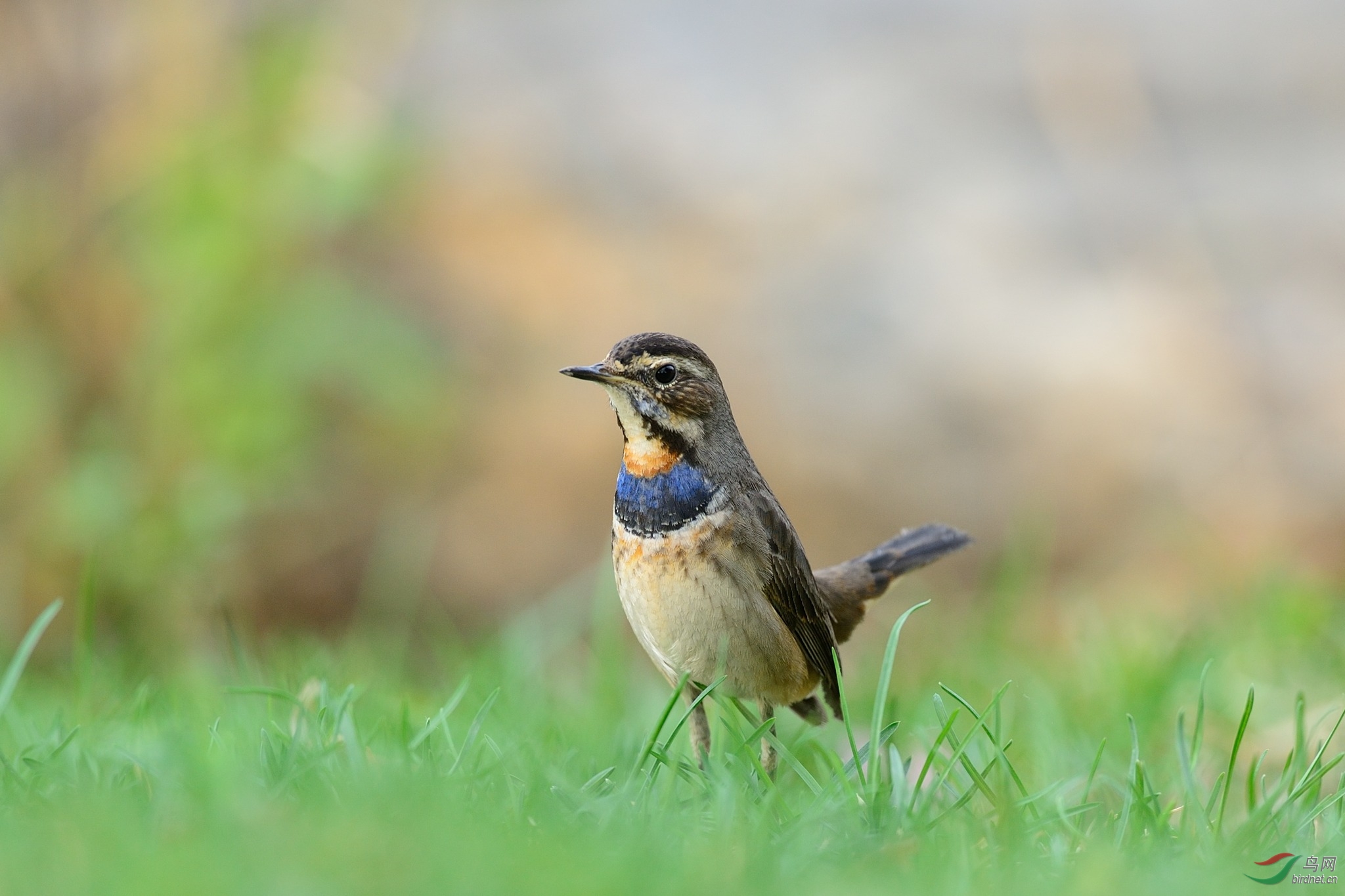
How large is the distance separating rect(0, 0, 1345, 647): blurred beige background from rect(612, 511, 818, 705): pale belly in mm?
3322

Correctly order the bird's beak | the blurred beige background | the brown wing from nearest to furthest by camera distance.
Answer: the bird's beak < the brown wing < the blurred beige background

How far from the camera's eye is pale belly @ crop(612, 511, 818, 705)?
13.9ft

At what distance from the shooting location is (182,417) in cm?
698

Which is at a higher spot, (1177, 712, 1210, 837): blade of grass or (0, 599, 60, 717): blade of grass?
(0, 599, 60, 717): blade of grass

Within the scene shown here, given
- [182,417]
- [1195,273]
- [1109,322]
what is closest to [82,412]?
[182,417]

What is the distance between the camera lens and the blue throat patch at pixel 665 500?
4281 millimetres

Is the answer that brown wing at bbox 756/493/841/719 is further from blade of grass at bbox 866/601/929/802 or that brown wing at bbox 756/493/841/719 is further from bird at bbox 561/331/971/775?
blade of grass at bbox 866/601/929/802

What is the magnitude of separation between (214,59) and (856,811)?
591 cm

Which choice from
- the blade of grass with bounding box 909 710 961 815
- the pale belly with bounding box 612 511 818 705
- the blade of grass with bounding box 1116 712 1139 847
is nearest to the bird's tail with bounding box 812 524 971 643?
the pale belly with bounding box 612 511 818 705

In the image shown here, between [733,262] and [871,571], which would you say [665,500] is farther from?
[733,262]

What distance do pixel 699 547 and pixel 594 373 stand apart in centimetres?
62

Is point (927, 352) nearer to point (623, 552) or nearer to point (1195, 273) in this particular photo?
point (1195, 273)

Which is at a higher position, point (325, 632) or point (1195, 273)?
point (1195, 273)

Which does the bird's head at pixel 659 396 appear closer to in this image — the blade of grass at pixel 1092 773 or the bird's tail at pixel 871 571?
the bird's tail at pixel 871 571
